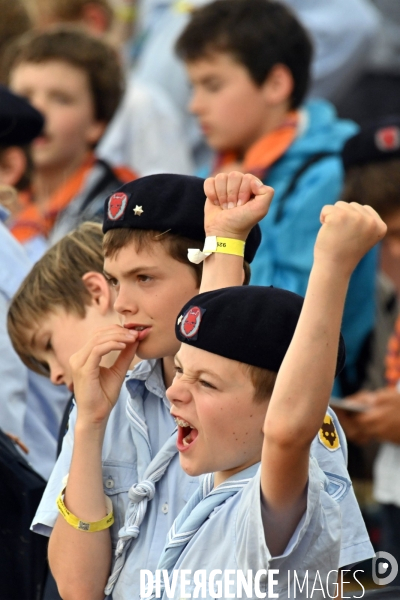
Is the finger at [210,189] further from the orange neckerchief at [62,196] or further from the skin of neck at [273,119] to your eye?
the orange neckerchief at [62,196]

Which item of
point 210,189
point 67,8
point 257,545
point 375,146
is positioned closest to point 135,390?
point 210,189

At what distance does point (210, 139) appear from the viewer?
4543mm

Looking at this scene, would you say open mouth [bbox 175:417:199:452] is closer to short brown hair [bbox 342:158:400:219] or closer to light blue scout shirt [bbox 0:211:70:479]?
light blue scout shirt [bbox 0:211:70:479]

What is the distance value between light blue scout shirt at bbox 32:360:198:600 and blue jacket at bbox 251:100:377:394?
164cm

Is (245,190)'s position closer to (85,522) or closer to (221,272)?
(221,272)

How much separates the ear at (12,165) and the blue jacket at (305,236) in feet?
3.45

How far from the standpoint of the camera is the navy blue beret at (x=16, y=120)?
12.3ft

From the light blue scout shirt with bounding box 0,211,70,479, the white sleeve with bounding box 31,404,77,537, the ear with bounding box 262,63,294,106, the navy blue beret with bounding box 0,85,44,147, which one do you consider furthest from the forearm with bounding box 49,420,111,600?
the ear with bounding box 262,63,294,106

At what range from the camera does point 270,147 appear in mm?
4262

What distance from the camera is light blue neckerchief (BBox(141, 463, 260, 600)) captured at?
6.19 ft

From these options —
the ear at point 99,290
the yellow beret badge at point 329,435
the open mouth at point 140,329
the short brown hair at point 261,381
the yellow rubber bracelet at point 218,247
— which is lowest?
the yellow beret badge at point 329,435

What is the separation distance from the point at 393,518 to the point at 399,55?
4.06 m

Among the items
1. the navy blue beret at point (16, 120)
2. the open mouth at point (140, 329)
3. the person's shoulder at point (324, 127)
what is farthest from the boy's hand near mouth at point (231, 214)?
the person's shoulder at point (324, 127)

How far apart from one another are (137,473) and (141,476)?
0.11ft
